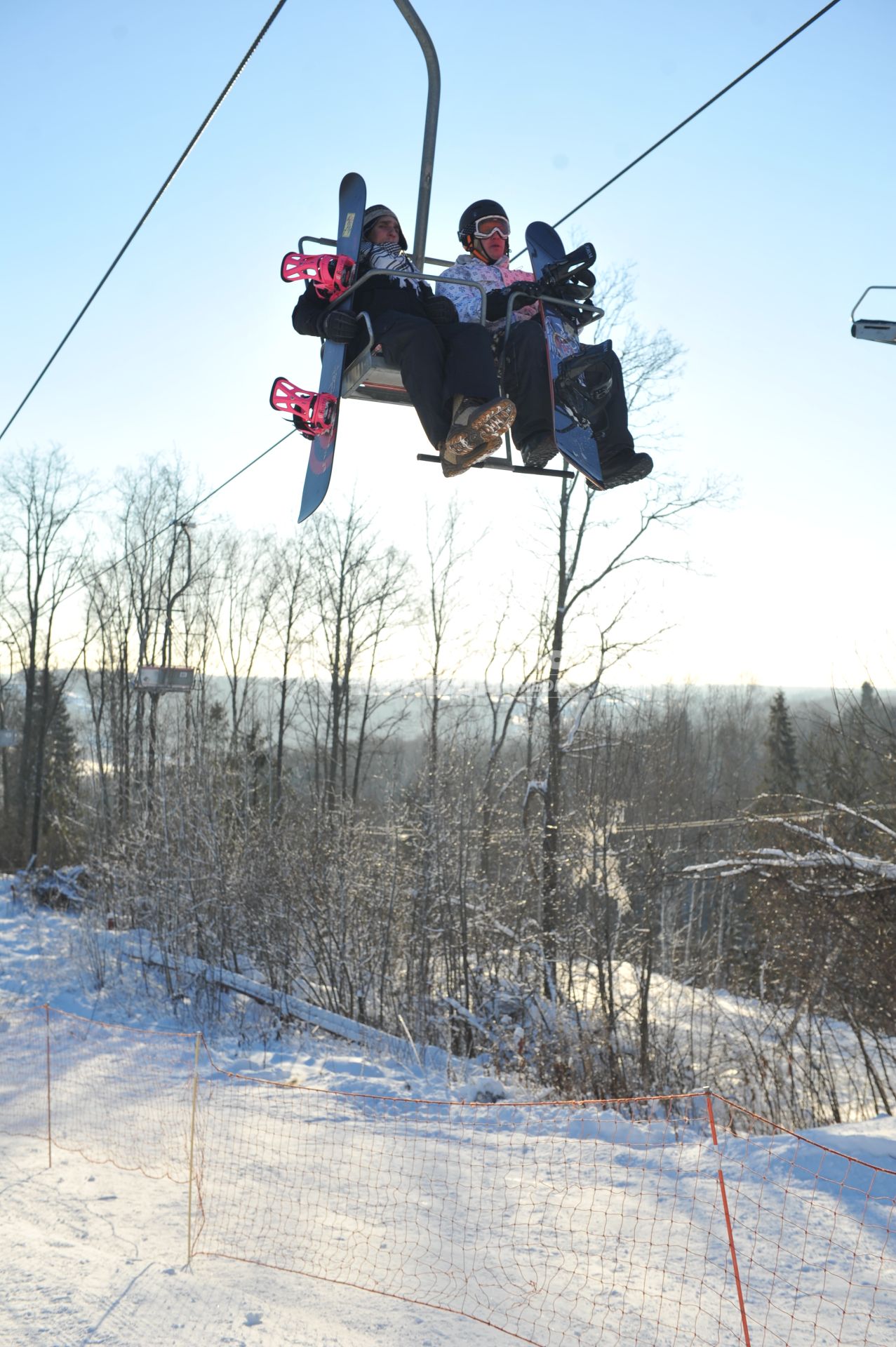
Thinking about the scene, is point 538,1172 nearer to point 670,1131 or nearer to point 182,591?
point 670,1131

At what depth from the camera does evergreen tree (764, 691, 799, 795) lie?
3853 centimetres

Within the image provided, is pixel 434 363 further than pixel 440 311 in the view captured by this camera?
No

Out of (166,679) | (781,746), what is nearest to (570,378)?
(166,679)

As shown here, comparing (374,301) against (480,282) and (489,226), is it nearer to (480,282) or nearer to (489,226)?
(480,282)

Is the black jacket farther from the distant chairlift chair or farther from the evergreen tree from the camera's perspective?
the evergreen tree

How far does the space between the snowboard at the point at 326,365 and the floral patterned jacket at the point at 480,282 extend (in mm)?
545

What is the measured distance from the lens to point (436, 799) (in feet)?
51.3

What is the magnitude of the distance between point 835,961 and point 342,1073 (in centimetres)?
619

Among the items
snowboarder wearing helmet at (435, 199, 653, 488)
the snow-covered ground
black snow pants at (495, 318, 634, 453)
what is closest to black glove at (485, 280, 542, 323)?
snowboarder wearing helmet at (435, 199, 653, 488)

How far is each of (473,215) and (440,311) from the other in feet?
2.76

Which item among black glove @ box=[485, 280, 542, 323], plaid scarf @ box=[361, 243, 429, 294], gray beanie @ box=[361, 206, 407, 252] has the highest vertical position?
gray beanie @ box=[361, 206, 407, 252]

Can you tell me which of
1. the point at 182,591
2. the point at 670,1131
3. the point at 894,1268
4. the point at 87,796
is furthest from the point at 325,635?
the point at 894,1268

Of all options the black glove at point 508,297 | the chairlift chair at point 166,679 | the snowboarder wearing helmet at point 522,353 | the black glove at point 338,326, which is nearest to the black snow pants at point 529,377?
the snowboarder wearing helmet at point 522,353

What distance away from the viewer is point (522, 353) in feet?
16.0
